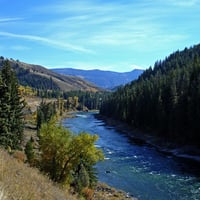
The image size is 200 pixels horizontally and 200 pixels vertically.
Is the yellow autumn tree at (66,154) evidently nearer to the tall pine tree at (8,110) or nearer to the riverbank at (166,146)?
the tall pine tree at (8,110)

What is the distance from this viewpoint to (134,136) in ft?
350

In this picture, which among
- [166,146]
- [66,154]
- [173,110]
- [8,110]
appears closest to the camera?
[66,154]

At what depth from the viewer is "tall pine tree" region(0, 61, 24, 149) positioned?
4712 cm

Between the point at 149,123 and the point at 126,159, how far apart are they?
43361 mm

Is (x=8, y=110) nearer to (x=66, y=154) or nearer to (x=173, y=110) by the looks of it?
(x=66, y=154)

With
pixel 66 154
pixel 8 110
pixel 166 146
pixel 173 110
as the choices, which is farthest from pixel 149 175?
pixel 173 110

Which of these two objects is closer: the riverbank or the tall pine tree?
the tall pine tree

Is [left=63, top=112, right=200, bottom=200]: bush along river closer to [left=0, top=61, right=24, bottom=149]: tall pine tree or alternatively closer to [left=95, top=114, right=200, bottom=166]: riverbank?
[left=95, top=114, right=200, bottom=166]: riverbank

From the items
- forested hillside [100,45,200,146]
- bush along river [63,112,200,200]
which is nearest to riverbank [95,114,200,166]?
forested hillside [100,45,200,146]

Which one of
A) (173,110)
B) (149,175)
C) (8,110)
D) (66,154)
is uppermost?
(8,110)

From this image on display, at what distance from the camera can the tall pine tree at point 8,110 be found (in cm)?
4712

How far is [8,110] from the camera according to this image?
49.3 m

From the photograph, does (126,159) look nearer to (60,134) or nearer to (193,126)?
(193,126)

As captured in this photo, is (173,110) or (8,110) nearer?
(8,110)
